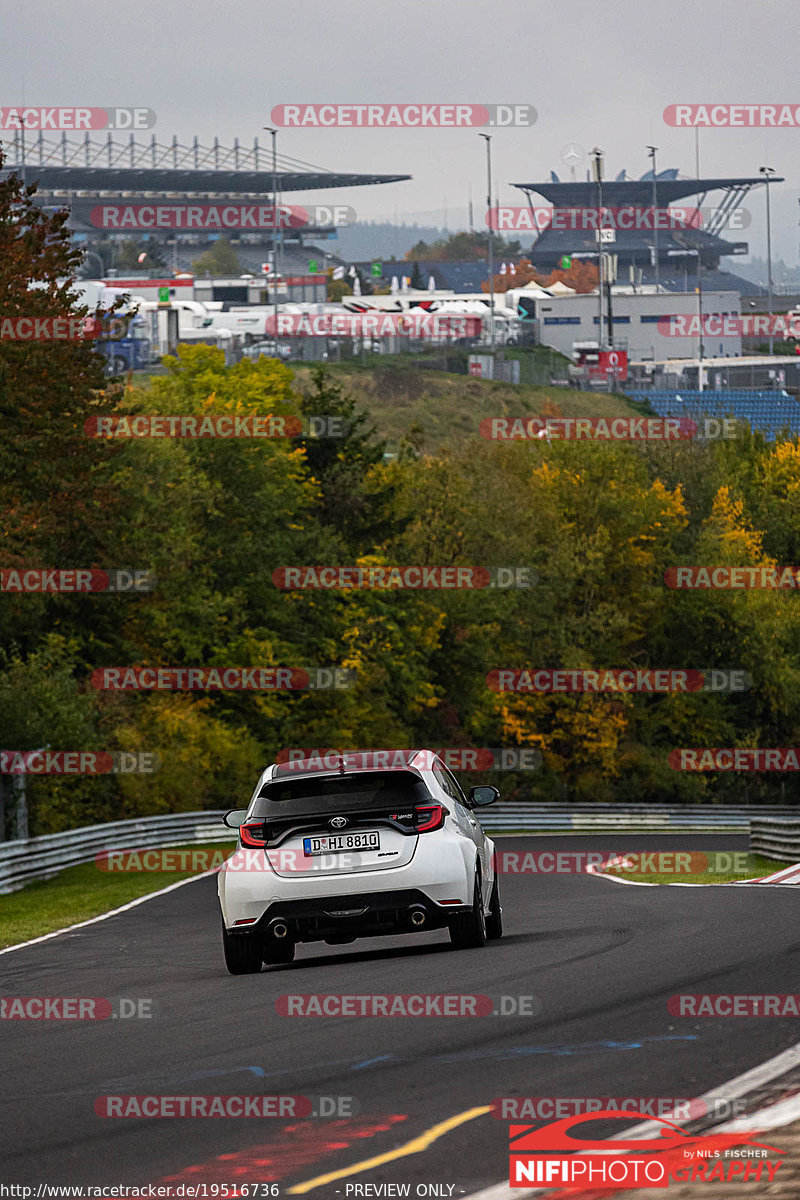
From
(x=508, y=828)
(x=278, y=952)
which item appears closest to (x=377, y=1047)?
(x=278, y=952)

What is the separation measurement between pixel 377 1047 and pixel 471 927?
3.64 meters

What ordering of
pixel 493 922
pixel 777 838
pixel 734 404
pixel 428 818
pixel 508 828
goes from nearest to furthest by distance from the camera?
pixel 428 818
pixel 493 922
pixel 777 838
pixel 508 828
pixel 734 404

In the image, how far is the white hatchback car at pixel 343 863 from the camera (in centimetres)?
1130

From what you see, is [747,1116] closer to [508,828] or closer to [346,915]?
[346,915]

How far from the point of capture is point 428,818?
11508 mm

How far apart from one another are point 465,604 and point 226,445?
12.9m

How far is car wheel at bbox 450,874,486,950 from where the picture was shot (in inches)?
462

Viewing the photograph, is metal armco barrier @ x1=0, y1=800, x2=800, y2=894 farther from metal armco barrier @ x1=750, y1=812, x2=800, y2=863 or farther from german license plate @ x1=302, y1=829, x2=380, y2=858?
german license plate @ x1=302, y1=829, x2=380, y2=858

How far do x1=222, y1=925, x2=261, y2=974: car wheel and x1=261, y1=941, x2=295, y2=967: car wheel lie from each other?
10 cm

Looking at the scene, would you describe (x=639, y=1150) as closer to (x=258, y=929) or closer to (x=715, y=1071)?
(x=715, y=1071)

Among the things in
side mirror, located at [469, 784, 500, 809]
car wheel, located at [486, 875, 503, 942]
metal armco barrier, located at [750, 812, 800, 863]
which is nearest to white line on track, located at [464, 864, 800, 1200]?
side mirror, located at [469, 784, 500, 809]

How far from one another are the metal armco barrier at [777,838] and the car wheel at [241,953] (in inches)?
708

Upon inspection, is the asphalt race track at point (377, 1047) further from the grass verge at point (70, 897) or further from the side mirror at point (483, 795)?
the grass verge at point (70, 897)

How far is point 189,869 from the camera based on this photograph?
96.7 feet
